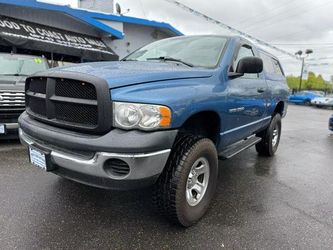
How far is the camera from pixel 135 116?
2.36 metres

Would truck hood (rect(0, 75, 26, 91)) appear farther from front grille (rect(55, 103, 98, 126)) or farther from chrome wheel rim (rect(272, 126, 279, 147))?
chrome wheel rim (rect(272, 126, 279, 147))

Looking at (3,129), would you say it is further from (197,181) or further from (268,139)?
(268,139)


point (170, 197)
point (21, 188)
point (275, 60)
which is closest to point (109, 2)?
Result: point (275, 60)

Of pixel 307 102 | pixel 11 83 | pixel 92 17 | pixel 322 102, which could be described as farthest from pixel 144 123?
pixel 307 102

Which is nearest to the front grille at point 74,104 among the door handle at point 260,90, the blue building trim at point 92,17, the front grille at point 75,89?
the front grille at point 75,89

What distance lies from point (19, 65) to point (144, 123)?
5631 mm

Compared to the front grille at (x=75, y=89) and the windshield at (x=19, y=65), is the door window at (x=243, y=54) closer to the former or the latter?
the front grille at (x=75, y=89)

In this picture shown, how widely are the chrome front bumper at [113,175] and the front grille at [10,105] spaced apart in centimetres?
365

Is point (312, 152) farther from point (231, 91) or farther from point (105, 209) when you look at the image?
point (105, 209)

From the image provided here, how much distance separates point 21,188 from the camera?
3695mm

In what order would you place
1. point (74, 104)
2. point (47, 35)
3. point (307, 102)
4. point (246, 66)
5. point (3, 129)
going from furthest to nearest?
point (307, 102) → point (47, 35) → point (3, 129) → point (246, 66) → point (74, 104)

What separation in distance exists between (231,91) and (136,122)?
58.7 inches

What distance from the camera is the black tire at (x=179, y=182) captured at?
8.69ft

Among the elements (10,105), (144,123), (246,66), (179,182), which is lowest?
(179,182)
